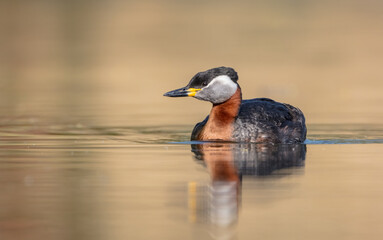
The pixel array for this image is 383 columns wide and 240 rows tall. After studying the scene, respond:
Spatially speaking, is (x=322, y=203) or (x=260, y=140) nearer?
(x=322, y=203)

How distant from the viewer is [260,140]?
1401 centimetres

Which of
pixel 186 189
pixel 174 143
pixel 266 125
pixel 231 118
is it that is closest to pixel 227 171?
pixel 186 189

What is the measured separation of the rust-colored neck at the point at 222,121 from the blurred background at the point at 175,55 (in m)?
2.74

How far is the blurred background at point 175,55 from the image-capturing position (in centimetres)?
1969

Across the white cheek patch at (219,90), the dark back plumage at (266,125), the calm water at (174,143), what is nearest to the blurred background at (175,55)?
the calm water at (174,143)

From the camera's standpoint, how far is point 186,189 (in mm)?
9906

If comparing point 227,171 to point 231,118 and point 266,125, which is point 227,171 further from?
point 231,118

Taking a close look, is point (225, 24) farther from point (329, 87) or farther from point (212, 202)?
point (212, 202)

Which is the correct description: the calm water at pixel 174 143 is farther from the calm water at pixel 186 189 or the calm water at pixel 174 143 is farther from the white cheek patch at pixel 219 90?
the white cheek patch at pixel 219 90

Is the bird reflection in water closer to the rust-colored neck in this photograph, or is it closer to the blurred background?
the rust-colored neck

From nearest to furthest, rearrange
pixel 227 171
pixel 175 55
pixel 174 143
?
1. pixel 227 171
2. pixel 174 143
3. pixel 175 55

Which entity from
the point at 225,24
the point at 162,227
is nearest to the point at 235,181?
the point at 162,227

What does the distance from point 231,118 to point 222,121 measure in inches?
6.3

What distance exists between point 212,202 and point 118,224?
1.18 meters
